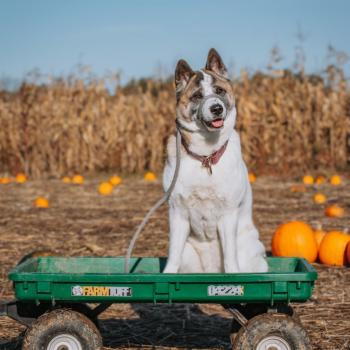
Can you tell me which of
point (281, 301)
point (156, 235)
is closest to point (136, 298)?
point (281, 301)

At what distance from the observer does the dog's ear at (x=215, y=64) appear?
13.9ft

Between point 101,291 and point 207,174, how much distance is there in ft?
3.21

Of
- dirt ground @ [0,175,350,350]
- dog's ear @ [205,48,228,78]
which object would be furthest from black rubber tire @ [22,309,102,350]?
dog's ear @ [205,48,228,78]

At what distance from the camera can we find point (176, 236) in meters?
4.32

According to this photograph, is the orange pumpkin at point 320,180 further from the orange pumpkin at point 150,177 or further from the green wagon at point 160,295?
the green wagon at point 160,295

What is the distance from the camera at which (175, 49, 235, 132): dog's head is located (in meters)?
4.07

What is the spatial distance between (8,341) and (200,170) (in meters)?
1.66

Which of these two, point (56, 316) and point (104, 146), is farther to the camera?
point (104, 146)

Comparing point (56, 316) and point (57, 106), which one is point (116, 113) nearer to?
point (57, 106)

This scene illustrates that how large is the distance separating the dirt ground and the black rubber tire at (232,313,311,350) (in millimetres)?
665

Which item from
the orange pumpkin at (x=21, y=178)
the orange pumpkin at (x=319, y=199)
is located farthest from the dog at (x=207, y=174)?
the orange pumpkin at (x=21, y=178)

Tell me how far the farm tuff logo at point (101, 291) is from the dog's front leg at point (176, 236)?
2.32 ft

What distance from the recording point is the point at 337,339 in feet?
14.5

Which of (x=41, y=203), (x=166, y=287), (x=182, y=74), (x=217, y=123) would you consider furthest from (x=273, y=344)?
(x=41, y=203)
